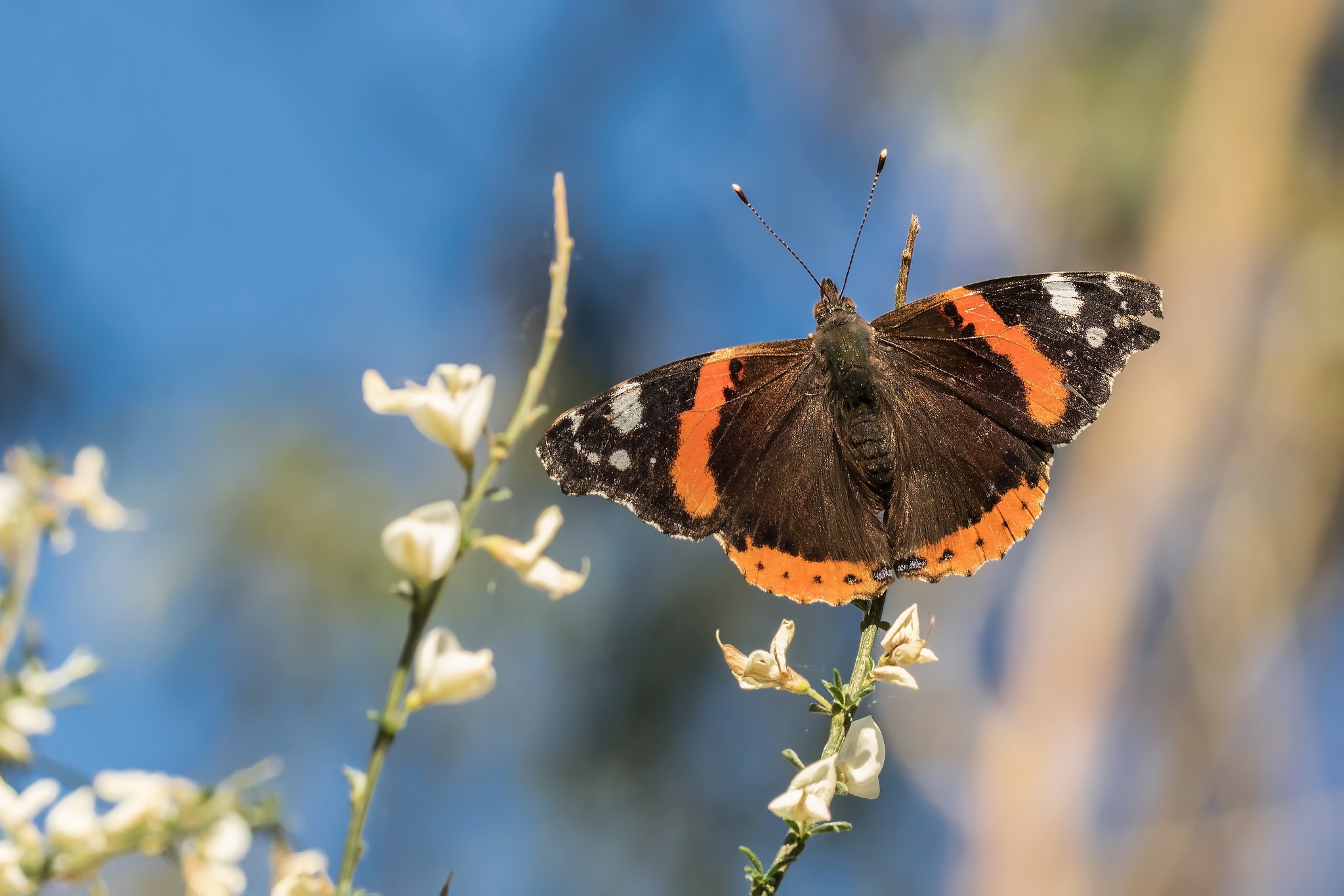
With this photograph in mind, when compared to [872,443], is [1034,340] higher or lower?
higher

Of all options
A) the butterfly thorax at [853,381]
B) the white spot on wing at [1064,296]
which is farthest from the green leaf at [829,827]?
the white spot on wing at [1064,296]

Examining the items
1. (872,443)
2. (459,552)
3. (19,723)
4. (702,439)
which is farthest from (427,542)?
(872,443)

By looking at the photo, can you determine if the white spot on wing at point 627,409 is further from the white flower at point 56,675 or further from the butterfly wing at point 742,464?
the white flower at point 56,675

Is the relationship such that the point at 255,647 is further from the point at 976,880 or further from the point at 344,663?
the point at 976,880

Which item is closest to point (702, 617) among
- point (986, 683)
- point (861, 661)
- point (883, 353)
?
point (986, 683)

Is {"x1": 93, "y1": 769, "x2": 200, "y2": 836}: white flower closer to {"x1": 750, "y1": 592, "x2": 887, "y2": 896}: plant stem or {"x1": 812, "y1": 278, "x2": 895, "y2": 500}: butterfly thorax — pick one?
{"x1": 750, "y1": 592, "x2": 887, "y2": 896}: plant stem

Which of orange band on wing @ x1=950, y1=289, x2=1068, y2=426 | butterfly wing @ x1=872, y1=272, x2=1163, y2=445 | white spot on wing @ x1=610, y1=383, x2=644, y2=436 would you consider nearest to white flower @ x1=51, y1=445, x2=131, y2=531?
white spot on wing @ x1=610, y1=383, x2=644, y2=436

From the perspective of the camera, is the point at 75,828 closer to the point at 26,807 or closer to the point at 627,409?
the point at 26,807
